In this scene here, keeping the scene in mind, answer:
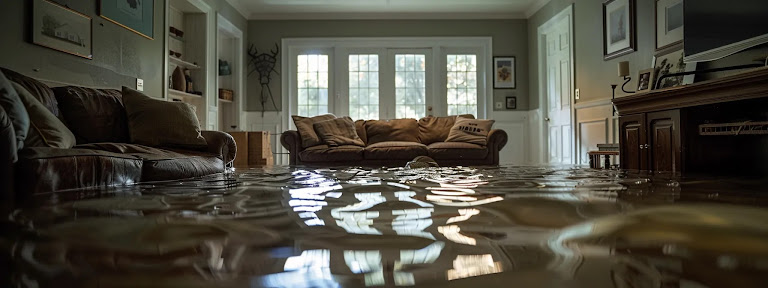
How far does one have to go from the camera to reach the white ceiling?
22.9 ft

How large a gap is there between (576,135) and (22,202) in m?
5.56

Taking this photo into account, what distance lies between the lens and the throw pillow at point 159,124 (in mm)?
3031

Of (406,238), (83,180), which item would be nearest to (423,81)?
(83,180)

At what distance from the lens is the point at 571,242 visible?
707 mm

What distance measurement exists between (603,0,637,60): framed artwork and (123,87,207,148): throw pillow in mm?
4009

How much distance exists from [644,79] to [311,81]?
4626mm

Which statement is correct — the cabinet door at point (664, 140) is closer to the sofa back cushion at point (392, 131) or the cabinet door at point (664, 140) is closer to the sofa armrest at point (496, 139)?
the sofa armrest at point (496, 139)

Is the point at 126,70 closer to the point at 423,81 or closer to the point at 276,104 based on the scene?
the point at 276,104

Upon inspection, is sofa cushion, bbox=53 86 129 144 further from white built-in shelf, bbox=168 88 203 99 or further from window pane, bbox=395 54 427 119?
window pane, bbox=395 54 427 119

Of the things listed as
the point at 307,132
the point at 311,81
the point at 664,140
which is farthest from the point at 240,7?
the point at 664,140

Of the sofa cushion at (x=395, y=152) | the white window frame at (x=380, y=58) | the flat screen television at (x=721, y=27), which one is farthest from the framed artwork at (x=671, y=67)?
the white window frame at (x=380, y=58)

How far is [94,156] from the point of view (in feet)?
6.65

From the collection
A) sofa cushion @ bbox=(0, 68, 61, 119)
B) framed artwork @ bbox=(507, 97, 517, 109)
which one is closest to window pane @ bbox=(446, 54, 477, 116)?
framed artwork @ bbox=(507, 97, 517, 109)

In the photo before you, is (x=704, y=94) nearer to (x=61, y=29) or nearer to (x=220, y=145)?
(x=220, y=145)
